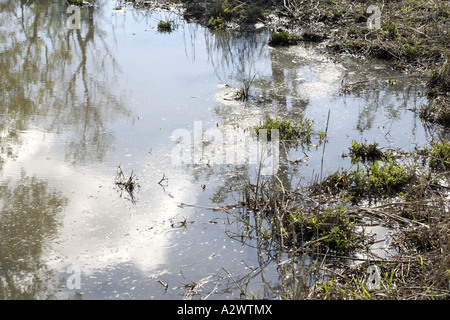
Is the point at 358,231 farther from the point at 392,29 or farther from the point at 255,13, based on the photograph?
the point at 255,13

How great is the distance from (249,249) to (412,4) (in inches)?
280

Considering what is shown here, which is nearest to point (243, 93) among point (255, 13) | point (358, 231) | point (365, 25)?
point (358, 231)

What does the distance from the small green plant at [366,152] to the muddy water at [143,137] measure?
20cm

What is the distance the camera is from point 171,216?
13.2 feet

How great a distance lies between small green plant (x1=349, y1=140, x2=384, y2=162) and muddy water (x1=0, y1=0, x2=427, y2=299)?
20 centimetres

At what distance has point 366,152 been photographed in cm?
503

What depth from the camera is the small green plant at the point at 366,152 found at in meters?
5.00

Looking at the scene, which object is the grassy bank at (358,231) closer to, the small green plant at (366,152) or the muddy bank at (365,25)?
the small green plant at (366,152)

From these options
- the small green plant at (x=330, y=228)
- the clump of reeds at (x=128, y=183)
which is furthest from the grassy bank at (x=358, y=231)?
the clump of reeds at (x=128, y=183)

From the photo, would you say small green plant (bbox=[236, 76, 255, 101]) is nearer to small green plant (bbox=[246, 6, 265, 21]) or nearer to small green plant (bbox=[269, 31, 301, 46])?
small green plant (bbox=[269, 31, 301, 46])

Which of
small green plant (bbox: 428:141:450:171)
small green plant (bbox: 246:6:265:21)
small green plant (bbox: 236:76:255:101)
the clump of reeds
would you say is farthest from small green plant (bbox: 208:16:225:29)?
the clump of reeds

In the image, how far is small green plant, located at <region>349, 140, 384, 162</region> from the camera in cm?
500

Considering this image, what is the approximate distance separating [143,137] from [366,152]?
2.33 meters
